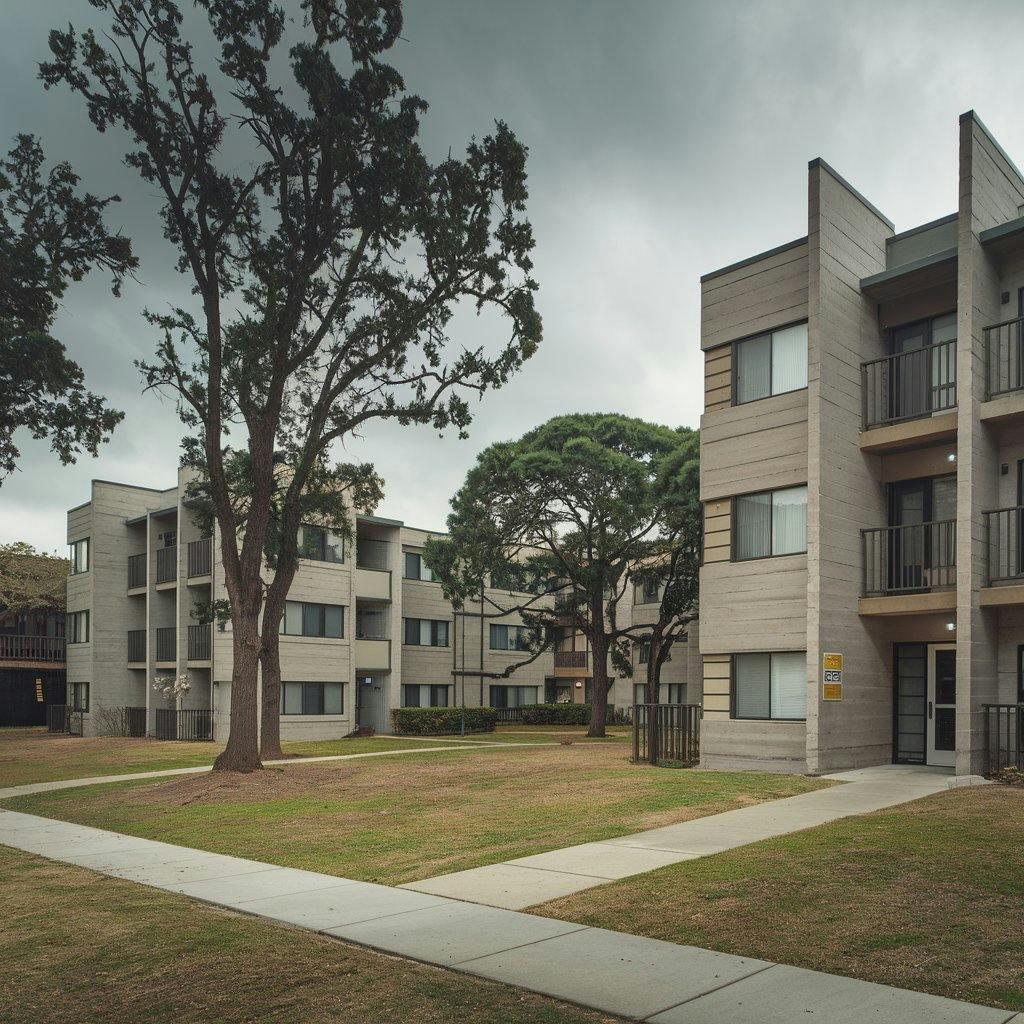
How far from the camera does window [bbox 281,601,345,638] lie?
38.2 metres

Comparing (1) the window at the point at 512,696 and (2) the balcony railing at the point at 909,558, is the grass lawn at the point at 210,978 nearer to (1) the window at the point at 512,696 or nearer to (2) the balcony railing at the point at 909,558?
(2) the balcony railing at the point at 909,558

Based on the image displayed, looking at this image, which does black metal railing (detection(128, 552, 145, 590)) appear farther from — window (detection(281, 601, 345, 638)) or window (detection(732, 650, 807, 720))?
window (detection(732, 650, 807, 720))

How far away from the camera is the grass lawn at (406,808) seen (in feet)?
37.9

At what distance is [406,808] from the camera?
15.5 metres

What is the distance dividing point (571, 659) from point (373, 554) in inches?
718

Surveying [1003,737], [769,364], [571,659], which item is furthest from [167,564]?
[1003,737]

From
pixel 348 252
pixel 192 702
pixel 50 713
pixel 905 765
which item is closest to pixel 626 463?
pixel 348 252

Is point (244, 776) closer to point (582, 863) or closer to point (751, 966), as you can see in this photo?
point (582, 863)

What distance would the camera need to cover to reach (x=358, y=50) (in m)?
20.6

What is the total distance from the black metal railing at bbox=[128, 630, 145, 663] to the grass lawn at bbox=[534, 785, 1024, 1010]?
3584 cm

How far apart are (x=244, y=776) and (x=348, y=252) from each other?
1171cm

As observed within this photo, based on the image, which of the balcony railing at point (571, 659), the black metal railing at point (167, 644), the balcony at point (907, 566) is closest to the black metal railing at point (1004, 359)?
the balcony at point (907, 566)

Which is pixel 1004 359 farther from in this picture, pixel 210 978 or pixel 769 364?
pixel 210 978

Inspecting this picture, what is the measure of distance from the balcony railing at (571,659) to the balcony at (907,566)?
3858 cm
